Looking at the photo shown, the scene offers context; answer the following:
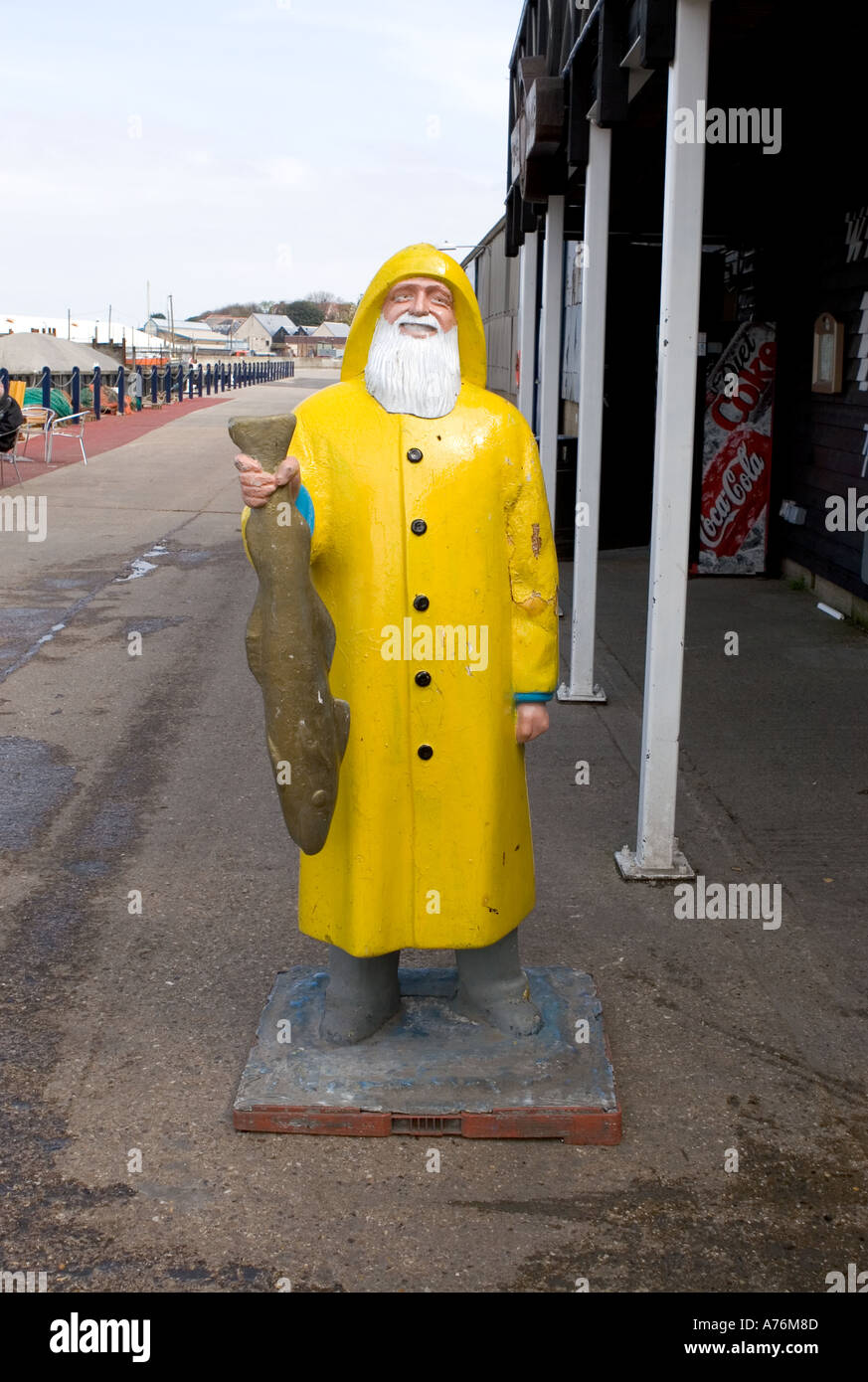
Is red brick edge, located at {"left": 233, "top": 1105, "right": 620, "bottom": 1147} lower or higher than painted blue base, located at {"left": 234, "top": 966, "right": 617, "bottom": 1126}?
lower

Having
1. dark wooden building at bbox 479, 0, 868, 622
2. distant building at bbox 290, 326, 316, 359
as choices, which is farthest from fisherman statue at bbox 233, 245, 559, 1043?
distant building at bbox 290, 326, 316, 359

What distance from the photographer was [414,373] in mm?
3391

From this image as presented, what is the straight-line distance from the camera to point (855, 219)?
30.0ft

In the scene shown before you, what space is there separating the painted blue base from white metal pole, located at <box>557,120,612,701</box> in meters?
Result: 3.37

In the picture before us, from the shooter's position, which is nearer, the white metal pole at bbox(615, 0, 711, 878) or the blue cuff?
the blue cuff

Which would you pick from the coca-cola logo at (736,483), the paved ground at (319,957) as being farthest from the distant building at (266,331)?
the paved ground at (319,957)

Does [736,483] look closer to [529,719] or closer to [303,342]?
[529,719]

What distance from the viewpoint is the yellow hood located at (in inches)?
135

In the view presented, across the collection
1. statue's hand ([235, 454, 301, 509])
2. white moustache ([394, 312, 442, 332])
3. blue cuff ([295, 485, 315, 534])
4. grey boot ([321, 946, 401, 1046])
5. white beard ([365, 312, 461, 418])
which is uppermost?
white moustache ([394, 312, 442, 332])

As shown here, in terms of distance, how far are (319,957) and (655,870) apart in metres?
1.37

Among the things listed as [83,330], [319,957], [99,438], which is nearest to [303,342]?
[83,330]

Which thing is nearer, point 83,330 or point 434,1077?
point 434,1077

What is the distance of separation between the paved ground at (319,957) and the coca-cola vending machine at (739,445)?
2962 mm

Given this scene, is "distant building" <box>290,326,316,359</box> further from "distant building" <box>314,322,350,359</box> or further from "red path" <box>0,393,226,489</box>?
"red path" <box>0,393,226,489</box>
